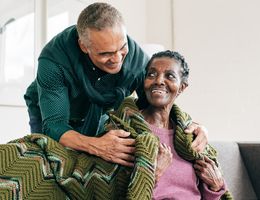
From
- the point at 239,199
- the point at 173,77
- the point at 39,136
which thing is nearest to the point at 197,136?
the point at 173,77

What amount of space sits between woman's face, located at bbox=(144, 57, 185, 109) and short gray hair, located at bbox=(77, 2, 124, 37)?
0.21 meters


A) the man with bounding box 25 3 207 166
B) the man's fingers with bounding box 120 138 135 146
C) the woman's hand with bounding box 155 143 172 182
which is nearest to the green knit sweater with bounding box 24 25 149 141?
the man with bounding box 25 3 207 166

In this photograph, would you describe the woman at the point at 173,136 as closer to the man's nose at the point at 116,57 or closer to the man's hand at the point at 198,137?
the man's hand at the point at 198,137

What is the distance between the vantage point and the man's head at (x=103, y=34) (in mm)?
1178

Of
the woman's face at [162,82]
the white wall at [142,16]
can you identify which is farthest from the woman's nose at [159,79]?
the white wall at [142,16]

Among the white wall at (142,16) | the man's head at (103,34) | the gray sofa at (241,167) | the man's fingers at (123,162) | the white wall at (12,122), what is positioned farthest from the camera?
the white wall at (142,16)

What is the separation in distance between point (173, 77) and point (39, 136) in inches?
19.5

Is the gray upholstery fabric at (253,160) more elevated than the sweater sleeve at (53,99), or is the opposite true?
the sweater sleeve at (53,99)

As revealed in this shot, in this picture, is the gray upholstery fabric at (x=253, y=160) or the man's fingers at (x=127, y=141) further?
the gray upholstery fabric at (x=253, y=160)

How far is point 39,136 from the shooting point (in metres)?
1.08

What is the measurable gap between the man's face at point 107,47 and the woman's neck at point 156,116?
188mm

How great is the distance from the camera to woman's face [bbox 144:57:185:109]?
4.06 feet

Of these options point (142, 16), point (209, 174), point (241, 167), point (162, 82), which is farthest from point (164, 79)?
point (142, 16)

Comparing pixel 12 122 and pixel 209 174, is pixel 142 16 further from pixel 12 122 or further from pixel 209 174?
pixel 209 174
